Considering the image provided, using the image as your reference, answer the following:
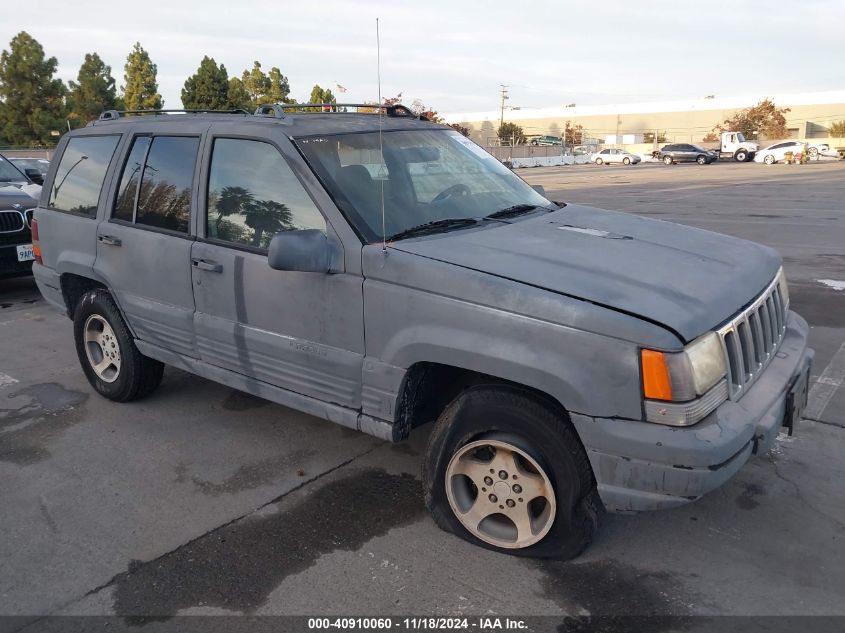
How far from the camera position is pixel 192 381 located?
5.44 metres

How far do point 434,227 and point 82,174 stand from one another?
285cm

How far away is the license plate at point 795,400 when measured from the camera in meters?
3.16

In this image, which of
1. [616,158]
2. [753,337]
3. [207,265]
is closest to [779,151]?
[616,158]

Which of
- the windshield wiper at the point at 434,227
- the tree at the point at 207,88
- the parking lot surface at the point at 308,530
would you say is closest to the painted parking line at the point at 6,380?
the parking lot surface at the point at 308,530

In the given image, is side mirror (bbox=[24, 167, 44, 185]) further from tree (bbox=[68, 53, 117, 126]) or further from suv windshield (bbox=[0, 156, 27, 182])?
tree (bbox=[68, 53, 117, 126])

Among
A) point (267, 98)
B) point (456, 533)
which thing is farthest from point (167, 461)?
point (267, 98)

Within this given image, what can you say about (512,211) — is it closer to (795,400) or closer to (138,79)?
(795,400)

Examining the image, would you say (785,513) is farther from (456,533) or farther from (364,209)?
(364,209)

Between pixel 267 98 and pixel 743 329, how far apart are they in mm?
55420

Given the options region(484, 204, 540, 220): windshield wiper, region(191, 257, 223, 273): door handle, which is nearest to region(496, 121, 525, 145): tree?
region(484, 204, 540, 220): windshield wiper

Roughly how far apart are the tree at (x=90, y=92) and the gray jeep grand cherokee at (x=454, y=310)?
4716 centimetres

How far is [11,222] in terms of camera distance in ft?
25.7

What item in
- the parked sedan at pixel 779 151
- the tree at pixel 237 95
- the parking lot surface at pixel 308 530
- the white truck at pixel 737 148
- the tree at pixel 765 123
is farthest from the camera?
the tree at pixel 765 123

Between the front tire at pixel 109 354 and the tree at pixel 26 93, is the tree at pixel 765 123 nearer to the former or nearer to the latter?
the tree at pixel 26 93
